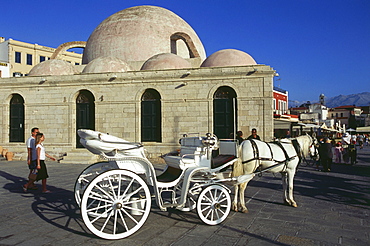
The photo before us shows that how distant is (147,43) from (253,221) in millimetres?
14359

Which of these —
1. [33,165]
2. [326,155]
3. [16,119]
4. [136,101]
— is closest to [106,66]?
[136,101]

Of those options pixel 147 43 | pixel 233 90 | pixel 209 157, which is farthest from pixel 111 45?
pixel 209 157

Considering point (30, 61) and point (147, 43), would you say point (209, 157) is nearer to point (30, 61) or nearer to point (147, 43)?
point (147, 43)

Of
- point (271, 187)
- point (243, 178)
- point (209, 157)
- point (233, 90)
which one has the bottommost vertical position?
point (271, 187)

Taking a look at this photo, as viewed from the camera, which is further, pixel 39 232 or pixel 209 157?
pixel 209 157

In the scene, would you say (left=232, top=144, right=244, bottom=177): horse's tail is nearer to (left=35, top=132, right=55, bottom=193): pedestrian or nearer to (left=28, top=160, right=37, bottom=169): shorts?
(left=35, top=132, right=55, bottom=193): pedestrian

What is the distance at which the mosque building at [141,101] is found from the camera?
533 inches

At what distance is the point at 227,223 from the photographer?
5109mm

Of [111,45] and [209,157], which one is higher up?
[111,45]

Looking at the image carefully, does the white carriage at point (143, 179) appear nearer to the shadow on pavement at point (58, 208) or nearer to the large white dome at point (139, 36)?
the shadow on pavement at point (58, 208)

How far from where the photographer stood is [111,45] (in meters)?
18.0

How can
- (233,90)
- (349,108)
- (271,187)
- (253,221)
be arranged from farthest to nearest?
(349,108) → (233,90) → (271,187) → (253,221)

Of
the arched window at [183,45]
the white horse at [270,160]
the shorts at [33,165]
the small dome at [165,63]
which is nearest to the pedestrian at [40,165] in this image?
the shorts at [33,165]

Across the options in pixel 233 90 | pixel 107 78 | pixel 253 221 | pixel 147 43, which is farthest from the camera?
pixel 147 43
